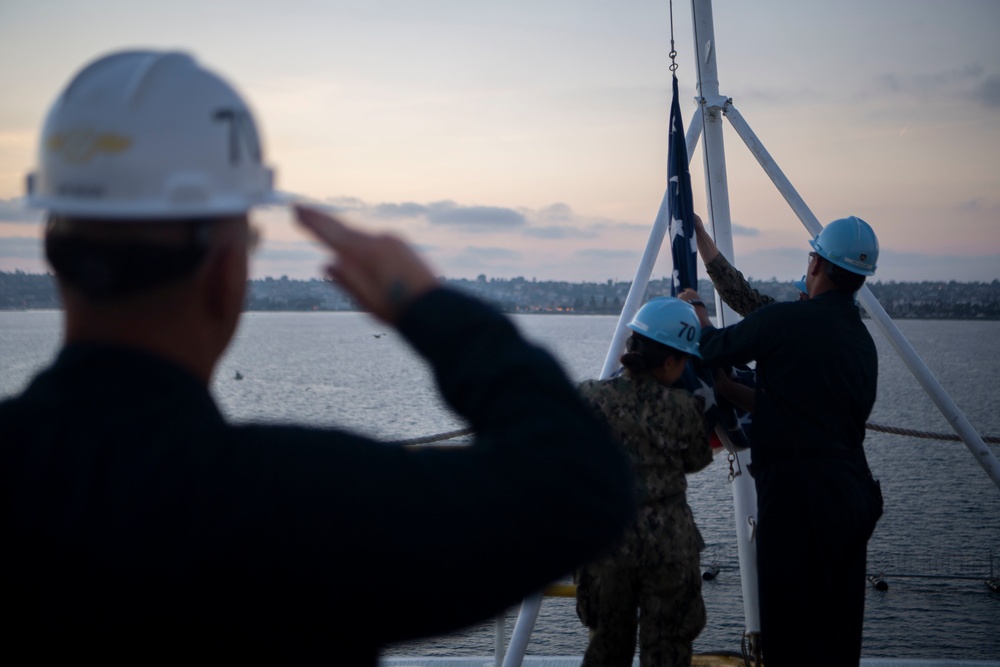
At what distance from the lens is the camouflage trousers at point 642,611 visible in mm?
4582

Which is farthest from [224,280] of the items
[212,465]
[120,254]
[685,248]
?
[685,248]

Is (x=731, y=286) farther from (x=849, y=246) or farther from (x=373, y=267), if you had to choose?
(x=373, y=267)

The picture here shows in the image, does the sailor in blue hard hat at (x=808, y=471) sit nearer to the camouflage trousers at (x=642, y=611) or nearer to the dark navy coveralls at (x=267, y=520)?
the camouflage trousers at (x=642, y=611)

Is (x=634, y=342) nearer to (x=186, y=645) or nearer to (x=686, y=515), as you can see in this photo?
(x=686, y=515)

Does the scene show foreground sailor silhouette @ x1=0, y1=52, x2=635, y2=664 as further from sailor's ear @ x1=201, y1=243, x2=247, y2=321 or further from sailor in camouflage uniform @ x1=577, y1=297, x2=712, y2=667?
sailor in camouflage uniform @ x1=577, y1=297, x2=712, y2=667

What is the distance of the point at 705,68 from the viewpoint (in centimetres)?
574

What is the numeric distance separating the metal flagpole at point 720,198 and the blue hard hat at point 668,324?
1240 millimetres

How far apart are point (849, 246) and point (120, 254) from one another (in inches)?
172

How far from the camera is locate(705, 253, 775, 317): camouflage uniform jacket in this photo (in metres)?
5.30

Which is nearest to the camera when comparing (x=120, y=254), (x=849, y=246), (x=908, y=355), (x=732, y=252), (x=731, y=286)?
(x=120, y=254)

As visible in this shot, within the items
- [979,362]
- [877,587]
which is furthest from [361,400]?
[979,362]

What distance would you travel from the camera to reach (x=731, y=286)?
5.32 metres


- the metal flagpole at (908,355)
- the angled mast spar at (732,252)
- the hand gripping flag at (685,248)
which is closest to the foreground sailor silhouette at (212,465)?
the hand gripping flag at (685,248)

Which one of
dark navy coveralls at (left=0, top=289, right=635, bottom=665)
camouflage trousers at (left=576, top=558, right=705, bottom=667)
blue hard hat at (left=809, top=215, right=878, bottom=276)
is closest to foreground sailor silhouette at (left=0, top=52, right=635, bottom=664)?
dark navy coveralls at (left=0, top=289, right=635, bottom=665)
